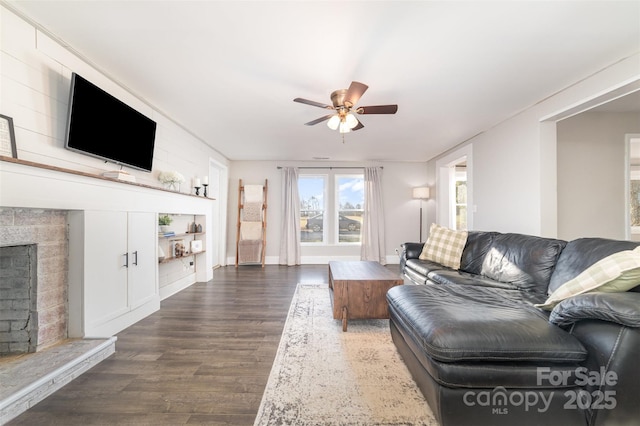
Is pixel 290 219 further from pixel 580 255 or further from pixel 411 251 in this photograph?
pixel 580 255

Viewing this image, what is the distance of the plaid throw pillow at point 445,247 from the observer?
3016 mm

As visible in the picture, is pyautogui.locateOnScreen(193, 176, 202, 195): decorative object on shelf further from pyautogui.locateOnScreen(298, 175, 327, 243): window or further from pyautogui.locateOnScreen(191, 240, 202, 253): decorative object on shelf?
pyautogui.locateOnScreen(298, 175, 327, 243): window

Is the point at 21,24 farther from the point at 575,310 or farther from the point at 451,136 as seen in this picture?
the point at 451,136

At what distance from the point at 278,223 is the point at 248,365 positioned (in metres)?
3.94

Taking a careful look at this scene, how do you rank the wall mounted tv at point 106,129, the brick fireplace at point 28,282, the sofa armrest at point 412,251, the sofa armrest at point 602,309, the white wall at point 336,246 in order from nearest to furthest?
the sofa armrest at point 602,309 → the brick fireplace at point 28,282 → the wall mounted tv at point 106,129 → the sofa armrest at point 412,251 → the white wall at point 336,246

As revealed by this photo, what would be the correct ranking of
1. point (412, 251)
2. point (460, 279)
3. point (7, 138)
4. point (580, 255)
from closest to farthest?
point (7, 138) < point (580, 255) < point (460, 279) < point (412, 251)

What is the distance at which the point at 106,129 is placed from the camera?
7.00ft

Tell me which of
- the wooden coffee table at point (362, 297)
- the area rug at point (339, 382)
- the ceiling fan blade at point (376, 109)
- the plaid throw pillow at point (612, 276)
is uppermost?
the ceiling fan blade at point (376, 109)

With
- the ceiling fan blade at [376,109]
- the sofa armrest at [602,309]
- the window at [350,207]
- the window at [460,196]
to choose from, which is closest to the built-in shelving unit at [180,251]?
the ceiling fan blade at [376,109]

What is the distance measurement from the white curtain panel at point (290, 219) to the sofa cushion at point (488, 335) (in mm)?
4038

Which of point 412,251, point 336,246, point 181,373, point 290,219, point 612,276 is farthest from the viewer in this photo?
point 336,246

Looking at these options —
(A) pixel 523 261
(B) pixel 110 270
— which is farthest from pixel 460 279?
(B) pixel 110 270

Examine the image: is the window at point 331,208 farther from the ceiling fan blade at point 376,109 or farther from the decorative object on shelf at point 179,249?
the ceiling fan blade at point 376,109

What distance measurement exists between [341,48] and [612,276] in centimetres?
223
